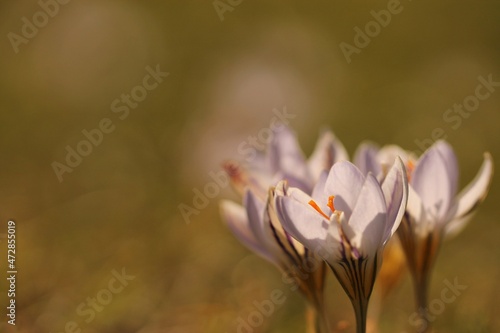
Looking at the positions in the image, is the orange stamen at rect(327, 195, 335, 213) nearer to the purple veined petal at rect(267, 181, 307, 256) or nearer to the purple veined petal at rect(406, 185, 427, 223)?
the purple veined petal at rect(267, 181, 307, 256)

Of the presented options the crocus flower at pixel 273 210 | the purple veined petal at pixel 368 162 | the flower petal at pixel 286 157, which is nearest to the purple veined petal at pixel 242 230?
the crocus flower at pixel 273 210

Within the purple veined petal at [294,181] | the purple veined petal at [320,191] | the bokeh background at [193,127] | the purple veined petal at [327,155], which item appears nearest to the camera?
the purple veined petal at [320,191]

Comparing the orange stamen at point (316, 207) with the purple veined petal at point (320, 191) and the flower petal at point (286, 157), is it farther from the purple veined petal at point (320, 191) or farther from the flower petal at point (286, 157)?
the flower petal at point (286, 157)

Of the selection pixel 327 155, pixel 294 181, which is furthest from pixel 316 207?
pixel 327 155

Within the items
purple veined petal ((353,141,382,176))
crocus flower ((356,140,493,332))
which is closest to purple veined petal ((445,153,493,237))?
crocus flower ((356,140,493,332))

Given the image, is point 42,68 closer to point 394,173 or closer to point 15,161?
point 15,161

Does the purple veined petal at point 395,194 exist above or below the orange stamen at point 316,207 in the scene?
below

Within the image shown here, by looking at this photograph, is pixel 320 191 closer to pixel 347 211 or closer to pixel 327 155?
pixel 347 211

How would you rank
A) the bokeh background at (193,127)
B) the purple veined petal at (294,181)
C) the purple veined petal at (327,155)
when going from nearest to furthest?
the purple veined petal at (294,181), the purple veined petal at (327,155), the bokeh background at (193,127)
